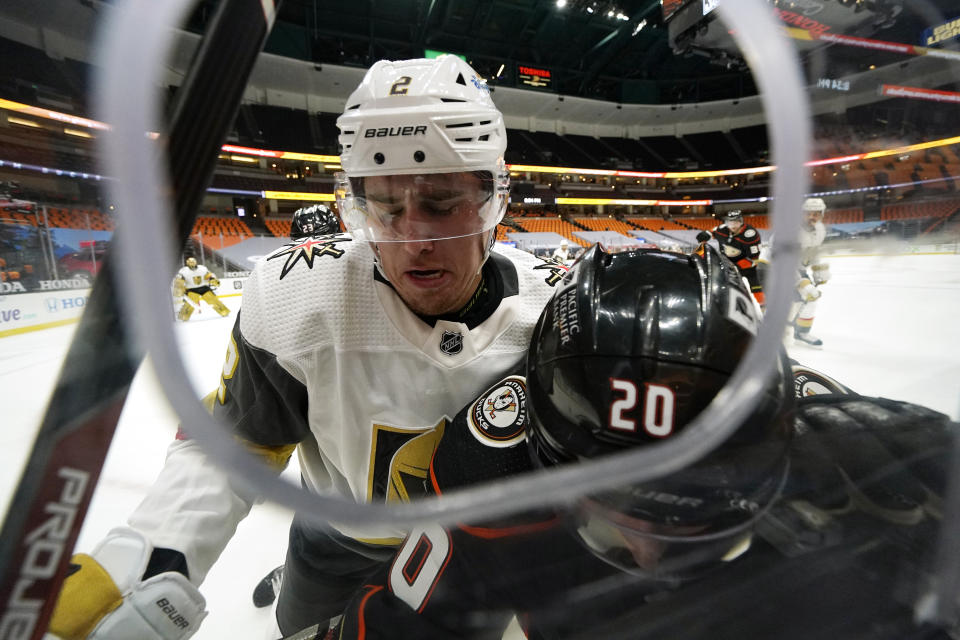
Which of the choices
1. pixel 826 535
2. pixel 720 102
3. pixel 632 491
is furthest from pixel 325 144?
pixel 826 535

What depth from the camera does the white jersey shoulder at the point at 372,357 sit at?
940 millimetres

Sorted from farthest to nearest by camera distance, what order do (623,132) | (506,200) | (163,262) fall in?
(623,132), (506,200), (163,262)

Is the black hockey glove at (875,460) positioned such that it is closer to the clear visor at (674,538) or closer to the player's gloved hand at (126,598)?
the clear visor at (674,538)

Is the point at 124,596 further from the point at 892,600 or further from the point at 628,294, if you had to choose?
the point at 892,600

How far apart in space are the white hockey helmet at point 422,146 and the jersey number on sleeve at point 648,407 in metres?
0.55

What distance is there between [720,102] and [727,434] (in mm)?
629

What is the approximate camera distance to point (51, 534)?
14.5 inches

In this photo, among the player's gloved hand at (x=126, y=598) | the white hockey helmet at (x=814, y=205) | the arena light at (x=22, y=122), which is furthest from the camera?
the arena light at (x=22, y=122)

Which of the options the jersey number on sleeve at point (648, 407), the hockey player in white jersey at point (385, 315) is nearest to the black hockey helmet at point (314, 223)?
the hockey player in white jersey at point (385, 315)

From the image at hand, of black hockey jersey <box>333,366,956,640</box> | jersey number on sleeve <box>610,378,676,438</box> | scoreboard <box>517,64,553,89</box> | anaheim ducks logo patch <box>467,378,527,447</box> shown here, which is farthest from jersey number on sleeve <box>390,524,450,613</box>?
scoreboard <box>517,64,553,89</box>

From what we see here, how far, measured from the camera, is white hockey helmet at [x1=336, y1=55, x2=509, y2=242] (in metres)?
0.85

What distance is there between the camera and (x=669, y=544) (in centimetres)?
49

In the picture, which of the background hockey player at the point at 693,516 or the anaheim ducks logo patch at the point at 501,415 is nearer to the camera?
the background hockey player at the point at 693,516

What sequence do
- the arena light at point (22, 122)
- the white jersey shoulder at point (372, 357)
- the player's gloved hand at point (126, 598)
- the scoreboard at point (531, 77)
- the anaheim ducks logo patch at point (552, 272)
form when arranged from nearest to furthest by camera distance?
the player's gloved hand at point (126, 598)
the arena light at point (22, 122)
the white jersey shoulder at point (372, 357)
the anaheim ducks logo patch at point (552, 272)
the scoreboard at point (531, 77)
